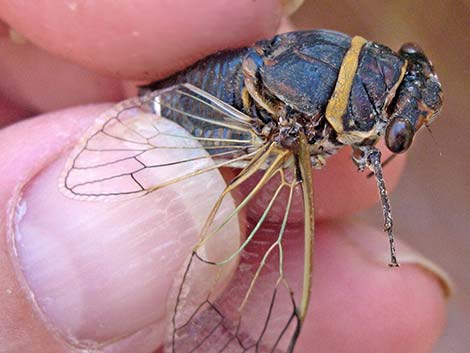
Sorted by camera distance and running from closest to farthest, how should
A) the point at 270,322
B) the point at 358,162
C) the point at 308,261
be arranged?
the point at 308,261, the point at 270,322, the point at 358,162

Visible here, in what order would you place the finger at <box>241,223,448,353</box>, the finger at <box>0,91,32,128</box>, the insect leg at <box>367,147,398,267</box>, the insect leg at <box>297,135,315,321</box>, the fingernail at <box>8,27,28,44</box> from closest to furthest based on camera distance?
the insect leg at <box>297,135,315,321</box> < the insect leg at <box>367,147,398,267</box> < the finger at <box>241,223,448,353</box> < the fingernail at <box>8,27,28,44</box> < the finger at <box>0,91,32,128</box>

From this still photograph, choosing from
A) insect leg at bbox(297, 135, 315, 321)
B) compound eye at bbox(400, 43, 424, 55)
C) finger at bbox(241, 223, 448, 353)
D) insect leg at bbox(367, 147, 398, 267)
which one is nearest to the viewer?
insect leg at bbox(297, 135, 315, 321)

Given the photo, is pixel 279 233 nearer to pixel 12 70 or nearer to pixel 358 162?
pixel 358 162

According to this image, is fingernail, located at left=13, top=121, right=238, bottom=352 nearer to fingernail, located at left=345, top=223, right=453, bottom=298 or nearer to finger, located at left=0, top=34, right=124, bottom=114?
fingernail, located at left=345, top=223, right=453, bottom=298

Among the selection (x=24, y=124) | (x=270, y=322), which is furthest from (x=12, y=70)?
(x=270, y=322)

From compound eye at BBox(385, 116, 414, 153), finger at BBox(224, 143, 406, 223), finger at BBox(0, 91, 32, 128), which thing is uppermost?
compound eye at BBox(385, 116, 414, 153)

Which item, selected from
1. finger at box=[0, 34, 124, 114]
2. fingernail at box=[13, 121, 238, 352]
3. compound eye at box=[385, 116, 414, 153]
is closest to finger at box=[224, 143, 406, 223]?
fingernail at box=[13, 121, 238, 352]

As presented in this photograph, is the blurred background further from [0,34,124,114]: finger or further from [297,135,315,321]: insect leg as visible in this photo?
[0,34,124,114]: finger

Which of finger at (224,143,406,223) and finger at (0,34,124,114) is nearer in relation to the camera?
finger at (224,143,406,223)

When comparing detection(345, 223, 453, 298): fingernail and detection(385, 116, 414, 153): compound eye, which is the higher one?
detection(385, 116, 414, 153): compound eye
